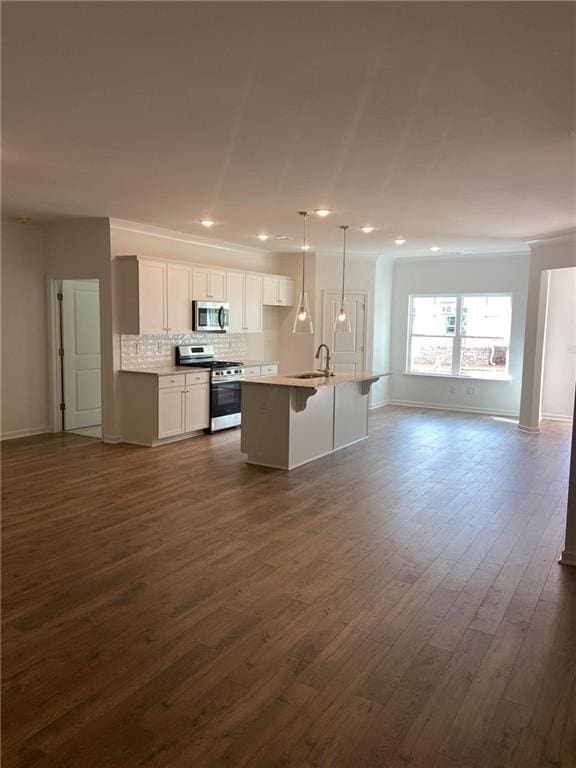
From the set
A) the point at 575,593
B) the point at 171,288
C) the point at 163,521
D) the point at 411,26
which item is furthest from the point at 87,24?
the point at 171,288

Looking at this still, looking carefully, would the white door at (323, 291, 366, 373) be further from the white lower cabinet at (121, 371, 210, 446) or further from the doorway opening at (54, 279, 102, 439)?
the doorway opening at (54, 279, 102, 439)

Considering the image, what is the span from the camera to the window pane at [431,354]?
984 cm

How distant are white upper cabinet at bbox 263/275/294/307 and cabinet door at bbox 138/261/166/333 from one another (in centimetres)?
227

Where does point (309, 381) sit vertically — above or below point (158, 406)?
above

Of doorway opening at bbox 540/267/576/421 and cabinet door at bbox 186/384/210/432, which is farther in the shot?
doorway opening at bbox 540/267/576/421

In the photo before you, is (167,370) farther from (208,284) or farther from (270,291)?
(270,291)

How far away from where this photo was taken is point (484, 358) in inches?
373

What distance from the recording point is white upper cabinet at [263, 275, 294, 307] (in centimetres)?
874

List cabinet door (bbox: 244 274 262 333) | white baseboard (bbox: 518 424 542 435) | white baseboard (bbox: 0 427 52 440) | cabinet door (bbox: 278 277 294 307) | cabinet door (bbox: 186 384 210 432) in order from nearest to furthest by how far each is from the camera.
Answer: white baseboard (bbox: 0 427 52 440), cabinet door (bbox: 186 384 210 432), white baseboard (bbox: 518 424 542 435), cabinet door (bbox: 244 274 262 333), cabinet door (bbox: 278 277 294 307)

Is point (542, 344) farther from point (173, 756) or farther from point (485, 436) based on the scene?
point (173, 756)

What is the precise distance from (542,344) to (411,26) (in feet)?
21.3

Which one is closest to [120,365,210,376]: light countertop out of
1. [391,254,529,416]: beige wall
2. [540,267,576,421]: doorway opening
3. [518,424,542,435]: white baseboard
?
[391,254,529,416]: beige wall

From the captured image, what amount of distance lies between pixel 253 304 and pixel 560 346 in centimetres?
484

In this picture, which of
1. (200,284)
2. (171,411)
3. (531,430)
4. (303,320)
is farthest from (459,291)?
(171,411)
